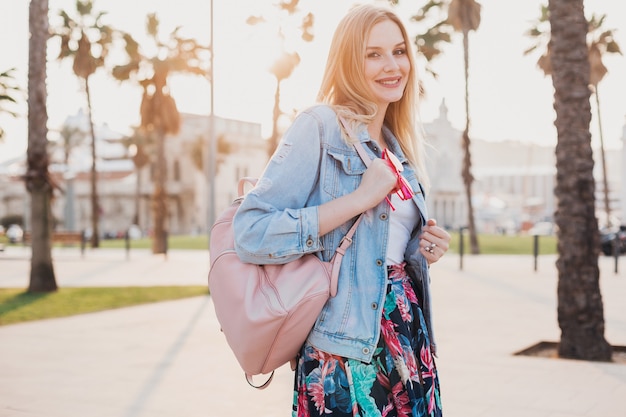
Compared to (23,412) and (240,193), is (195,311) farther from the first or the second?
(240,193)

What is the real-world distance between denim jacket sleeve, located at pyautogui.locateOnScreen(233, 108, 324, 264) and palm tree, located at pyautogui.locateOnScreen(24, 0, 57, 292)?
11.4 meters

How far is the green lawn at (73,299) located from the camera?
34.9 feet

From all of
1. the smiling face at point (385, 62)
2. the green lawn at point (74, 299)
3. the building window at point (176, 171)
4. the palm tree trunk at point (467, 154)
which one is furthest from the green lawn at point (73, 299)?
the building window at point (176, 171)

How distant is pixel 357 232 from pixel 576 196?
5.38 m

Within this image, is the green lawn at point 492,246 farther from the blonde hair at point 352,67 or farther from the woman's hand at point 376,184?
the woman's hand at point 376,184

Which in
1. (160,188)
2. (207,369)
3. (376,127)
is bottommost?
(207,369)

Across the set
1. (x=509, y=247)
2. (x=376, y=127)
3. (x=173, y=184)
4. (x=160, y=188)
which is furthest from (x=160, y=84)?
(x=173, y=184)

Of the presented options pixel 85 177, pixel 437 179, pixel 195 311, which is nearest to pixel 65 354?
pixel 195 311

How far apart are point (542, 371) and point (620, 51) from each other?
3196 centimetres

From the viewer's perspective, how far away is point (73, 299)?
40.9 ft

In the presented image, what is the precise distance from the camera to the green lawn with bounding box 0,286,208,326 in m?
10.6

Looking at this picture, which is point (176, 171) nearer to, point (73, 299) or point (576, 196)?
point (73, 299)

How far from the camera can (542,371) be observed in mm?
6473

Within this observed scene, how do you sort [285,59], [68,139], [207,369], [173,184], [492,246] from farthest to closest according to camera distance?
[173,184] → [68,139] → [492,246] → [285,59] → [207,369]
